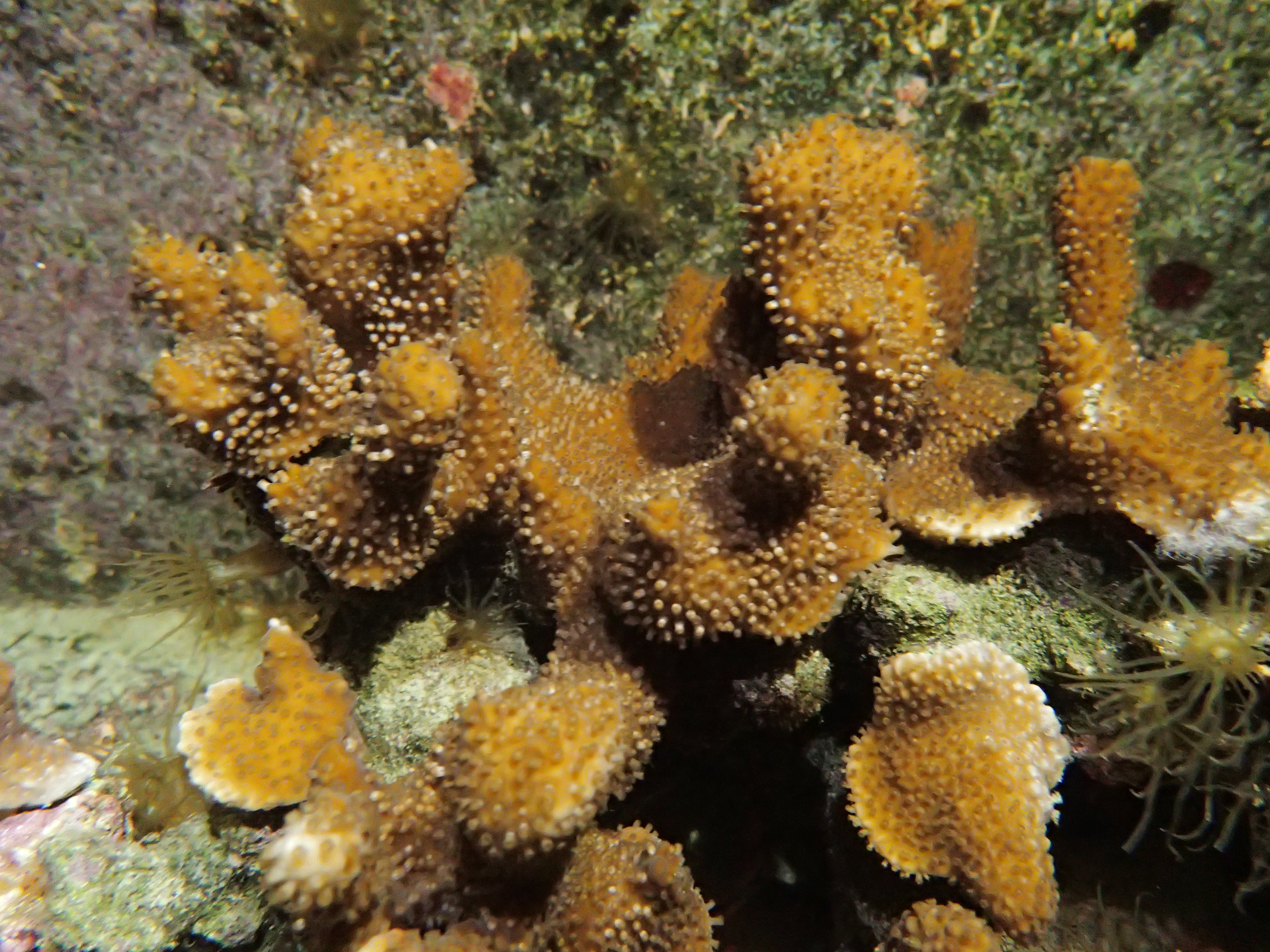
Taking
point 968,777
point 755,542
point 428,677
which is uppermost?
point 755,542

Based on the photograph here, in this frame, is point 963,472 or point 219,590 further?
point 219,590

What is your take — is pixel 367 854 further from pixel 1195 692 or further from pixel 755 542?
pixel 1195 692

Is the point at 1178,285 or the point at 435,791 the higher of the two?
the point at 1178,285

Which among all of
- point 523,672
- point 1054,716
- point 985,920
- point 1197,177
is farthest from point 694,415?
point 1197,177

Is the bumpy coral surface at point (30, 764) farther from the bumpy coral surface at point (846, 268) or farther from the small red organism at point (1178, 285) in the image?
the small red organism at point (1178, 285)

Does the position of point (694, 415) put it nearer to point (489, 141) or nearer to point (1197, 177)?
point (489, 141)

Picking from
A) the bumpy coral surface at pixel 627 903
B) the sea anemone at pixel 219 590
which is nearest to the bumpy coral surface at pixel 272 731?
the sea anemone at pixel 219 590

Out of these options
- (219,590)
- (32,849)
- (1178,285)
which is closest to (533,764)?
(219,590)
